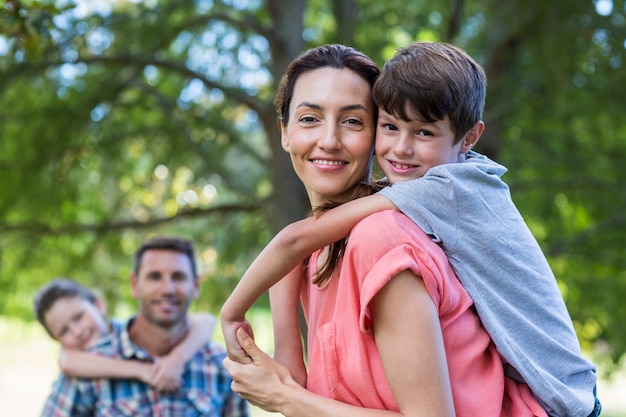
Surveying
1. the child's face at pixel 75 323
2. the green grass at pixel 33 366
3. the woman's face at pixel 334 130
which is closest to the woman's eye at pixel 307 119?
the woman's face at pixel 334 130

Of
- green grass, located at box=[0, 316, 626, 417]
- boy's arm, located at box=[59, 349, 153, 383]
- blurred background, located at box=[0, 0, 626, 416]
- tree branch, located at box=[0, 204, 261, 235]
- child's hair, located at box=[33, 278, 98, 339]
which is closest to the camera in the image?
boy's arm, located at box=[59, 349, 153, 383]

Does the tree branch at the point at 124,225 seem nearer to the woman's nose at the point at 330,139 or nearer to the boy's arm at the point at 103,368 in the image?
the boy's arm at the point at 103,368

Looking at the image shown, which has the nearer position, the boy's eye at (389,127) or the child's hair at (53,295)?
the boy's eye at (389,127)

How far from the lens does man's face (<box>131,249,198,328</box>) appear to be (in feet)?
14.3

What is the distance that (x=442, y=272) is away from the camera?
1.96 meters

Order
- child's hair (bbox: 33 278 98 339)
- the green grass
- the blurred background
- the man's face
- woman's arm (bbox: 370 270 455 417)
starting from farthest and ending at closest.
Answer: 1. the green grass
2. the blurred background
3. child's hair (bbox: 33 278 98 339)
4. the man's face
5. woman's arm (bbox: 370 270 455 417)

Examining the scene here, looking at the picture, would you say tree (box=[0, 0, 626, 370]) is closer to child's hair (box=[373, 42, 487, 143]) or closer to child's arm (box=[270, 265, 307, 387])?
child's arm (box=[270, 265, 307, 387])

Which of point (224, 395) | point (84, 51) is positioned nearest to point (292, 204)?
point (84, 51)

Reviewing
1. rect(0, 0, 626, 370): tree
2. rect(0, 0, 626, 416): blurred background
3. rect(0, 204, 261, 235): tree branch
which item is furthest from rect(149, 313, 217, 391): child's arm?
rect(0, 204, 261, 235): tree branch

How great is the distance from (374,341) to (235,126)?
692 cm

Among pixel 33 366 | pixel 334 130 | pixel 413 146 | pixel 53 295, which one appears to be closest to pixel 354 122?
pixel 334 130

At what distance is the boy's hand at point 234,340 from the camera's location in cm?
235

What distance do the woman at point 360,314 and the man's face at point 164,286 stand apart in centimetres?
201

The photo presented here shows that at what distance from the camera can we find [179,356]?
168 inches
